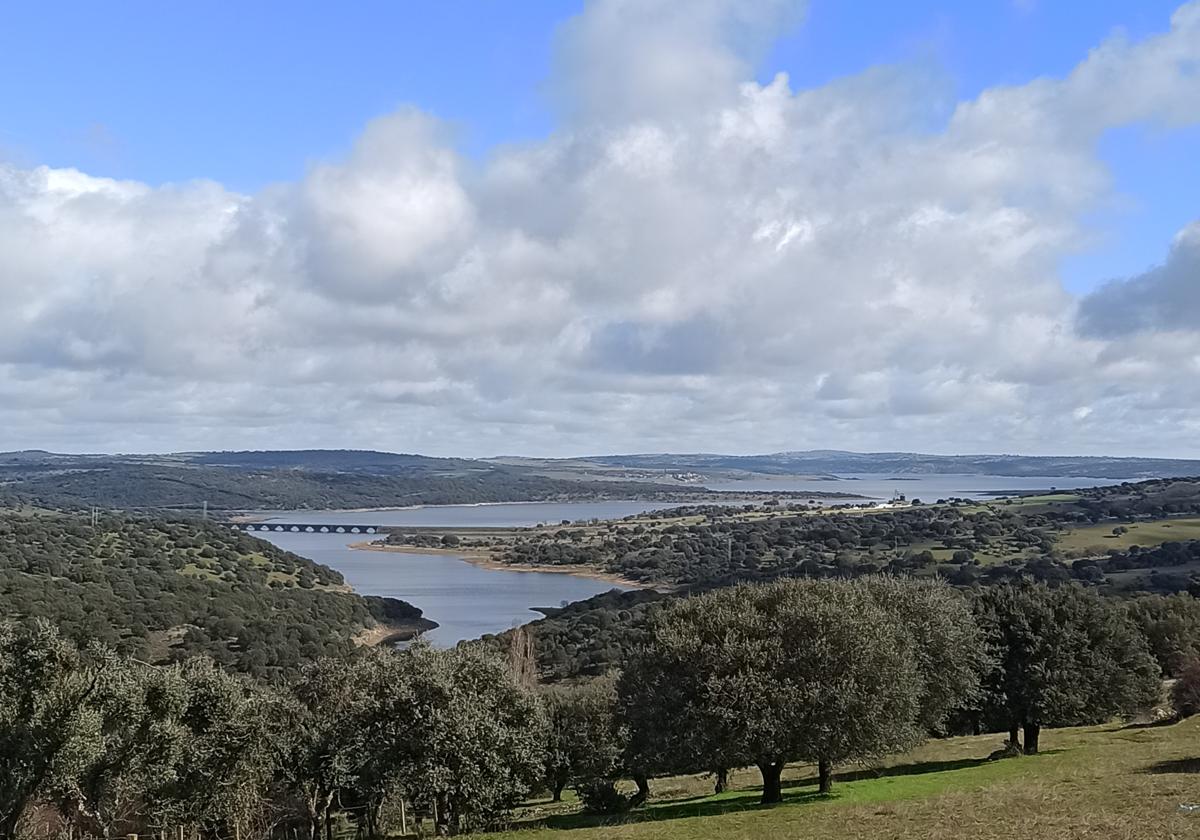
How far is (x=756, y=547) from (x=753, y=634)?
148 metres

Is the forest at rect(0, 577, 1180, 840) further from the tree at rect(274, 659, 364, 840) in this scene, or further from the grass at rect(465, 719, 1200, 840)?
the grass at rect(465, 719, 1200, 840)

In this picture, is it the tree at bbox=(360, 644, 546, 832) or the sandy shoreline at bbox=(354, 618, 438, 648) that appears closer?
the tree at bbox=(360, 644, 546, 832)

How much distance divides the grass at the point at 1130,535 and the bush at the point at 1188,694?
96.4 m

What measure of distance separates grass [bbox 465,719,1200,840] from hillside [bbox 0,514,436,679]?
1628 inches

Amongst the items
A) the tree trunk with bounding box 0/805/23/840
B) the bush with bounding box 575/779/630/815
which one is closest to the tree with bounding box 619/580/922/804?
the bush with bounding box 575/779/630/815

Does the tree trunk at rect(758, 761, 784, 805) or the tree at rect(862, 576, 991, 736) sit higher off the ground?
the tree at rect(862, 576, 991, 736)

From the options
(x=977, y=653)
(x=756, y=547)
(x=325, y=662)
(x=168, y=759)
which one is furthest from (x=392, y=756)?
(x=756, y=547)

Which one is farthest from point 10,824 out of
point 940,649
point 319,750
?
point 940,649

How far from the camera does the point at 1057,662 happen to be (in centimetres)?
4228

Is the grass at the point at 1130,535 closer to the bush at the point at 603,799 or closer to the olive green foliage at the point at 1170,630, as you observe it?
the olive green foliage at the point at 1170,630

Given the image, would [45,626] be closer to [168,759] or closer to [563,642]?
[168,759]

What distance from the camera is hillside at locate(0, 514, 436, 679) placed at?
7753 centimetres

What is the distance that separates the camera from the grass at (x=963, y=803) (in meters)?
22.8

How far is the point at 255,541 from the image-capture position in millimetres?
137500
